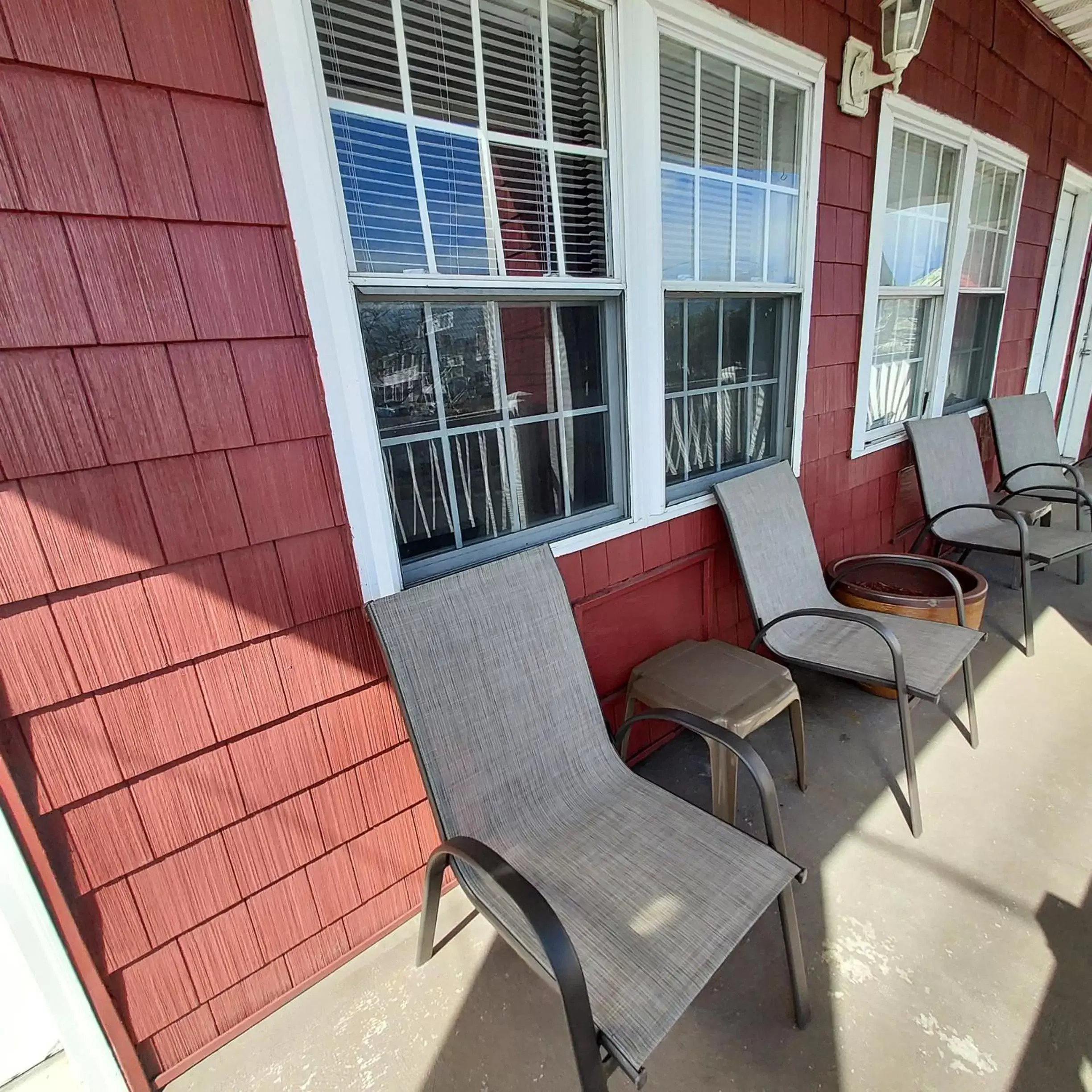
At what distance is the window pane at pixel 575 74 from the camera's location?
1.38 meters

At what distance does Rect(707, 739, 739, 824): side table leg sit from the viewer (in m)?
1.50

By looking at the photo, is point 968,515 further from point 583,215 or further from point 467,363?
point 467,363

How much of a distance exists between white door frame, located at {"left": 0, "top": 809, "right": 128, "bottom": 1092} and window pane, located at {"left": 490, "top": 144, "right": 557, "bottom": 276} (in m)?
1.57

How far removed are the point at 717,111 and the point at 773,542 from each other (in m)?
1.46

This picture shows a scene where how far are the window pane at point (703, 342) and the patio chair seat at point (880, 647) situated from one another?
3.15 feet

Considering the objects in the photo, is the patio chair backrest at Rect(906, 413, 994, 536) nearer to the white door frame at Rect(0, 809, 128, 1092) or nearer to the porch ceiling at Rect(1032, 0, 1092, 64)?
the porch ceiling at Rect(1032, 0, 1092, 64)

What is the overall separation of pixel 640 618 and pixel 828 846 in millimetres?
862

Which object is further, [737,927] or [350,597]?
[350,597]

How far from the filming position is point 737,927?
3.32 feet

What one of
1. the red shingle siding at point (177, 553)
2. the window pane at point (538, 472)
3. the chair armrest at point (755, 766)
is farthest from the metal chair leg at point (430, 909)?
the window pane at point (538, 472)

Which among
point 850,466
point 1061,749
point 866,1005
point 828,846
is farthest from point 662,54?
point 1061,749

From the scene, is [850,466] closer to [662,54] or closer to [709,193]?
[709,193]

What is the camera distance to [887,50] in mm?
2061

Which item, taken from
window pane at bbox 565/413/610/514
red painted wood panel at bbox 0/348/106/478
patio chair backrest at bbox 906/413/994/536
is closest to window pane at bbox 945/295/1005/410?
patio chair backrest at bbox 906/413/994/536
